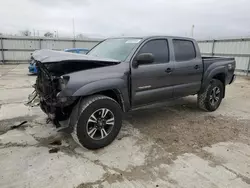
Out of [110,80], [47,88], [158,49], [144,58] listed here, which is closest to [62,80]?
[47,88]

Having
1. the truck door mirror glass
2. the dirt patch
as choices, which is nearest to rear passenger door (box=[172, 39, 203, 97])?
the dirt patch

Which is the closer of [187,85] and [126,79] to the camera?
[126,79]

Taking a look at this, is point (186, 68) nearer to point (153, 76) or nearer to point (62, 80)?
point (153, 76)

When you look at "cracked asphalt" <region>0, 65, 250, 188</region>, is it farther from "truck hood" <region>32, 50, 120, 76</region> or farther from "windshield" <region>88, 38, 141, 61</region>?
"windshield" <region>88, 38, 141, 61</region>

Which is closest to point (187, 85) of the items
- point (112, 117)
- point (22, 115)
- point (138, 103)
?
point (138, 103)

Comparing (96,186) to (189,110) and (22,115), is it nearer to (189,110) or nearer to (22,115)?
(22,115)

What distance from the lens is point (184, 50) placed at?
4750 mm

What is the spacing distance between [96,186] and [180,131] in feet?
7.42

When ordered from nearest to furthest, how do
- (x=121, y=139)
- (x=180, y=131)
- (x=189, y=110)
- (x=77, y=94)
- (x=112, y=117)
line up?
(x=77, y=94), (x=112, y=117), (x=121, y=139), (x=180, y=131), (x=189, y=110)

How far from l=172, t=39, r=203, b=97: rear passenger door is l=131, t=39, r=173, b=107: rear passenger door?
235mm

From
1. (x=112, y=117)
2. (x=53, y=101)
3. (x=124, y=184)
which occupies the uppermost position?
(x=53, y=101)

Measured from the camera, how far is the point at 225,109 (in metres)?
5.88

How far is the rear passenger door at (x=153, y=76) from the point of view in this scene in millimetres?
3787

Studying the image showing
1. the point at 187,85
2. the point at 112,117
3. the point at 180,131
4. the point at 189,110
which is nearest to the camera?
the point at 112,117
